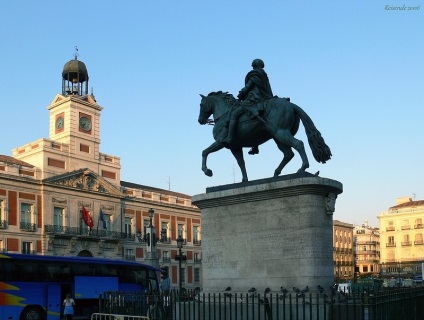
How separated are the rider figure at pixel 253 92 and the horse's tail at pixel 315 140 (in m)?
0.80

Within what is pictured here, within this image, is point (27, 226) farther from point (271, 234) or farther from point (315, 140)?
point (315, 140)

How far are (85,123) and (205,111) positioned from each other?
42409mm

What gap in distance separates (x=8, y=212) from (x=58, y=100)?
43.0ft

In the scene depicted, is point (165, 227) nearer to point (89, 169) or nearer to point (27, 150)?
point (89, 169)

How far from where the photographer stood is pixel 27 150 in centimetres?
4925

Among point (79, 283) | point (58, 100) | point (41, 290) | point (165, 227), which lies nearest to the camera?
point (41, 290)

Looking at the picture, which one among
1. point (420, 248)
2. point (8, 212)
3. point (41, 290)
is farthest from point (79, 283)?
point (420, 248)

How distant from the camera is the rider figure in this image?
11.3 metres

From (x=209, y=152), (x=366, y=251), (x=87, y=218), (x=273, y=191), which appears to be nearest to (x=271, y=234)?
(x=273, y=191)

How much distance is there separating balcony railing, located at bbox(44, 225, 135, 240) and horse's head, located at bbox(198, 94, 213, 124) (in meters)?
37.1

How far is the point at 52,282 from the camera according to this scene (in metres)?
22.8

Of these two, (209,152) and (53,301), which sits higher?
(209,152)

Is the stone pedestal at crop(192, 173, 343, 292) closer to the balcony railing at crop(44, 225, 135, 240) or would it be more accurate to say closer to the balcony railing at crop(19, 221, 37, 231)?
the balcony railing at crop(19, 221, 37, 231)

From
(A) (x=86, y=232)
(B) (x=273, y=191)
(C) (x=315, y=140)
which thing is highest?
(C) (x=315, y=140)
